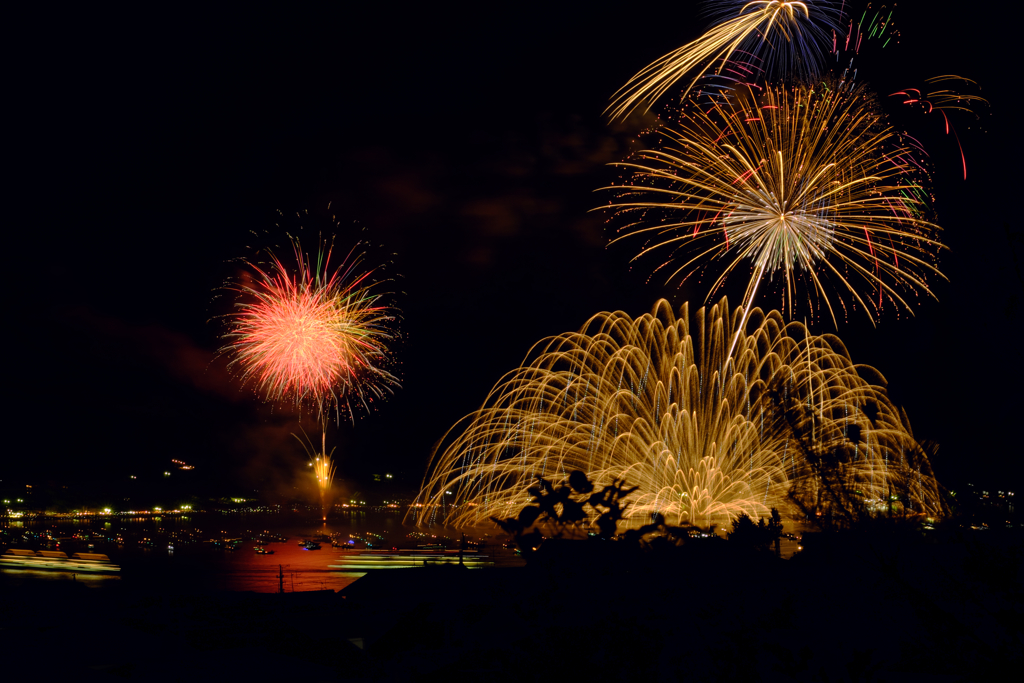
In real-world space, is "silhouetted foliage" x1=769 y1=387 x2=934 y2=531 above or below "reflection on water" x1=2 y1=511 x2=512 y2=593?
above

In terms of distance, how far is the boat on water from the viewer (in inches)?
2406

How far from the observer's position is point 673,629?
791cm

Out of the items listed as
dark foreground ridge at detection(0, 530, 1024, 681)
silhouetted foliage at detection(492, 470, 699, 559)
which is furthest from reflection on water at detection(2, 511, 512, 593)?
silhouetted foliage at detection(492, 470, 699, 559)

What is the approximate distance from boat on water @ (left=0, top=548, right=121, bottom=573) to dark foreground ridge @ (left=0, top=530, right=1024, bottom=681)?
5350 centimetres

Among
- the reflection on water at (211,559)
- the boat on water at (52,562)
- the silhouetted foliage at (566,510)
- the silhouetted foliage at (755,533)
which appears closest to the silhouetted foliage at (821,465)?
the silhouetted foliage at (566,510)

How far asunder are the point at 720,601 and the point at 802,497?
2.58 metres

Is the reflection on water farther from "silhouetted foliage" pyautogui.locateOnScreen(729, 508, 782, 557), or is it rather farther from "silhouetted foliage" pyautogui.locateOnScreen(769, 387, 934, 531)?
"silhouetted foliage" pyautogui.locateOnScreen(769, 387, 934, 531)

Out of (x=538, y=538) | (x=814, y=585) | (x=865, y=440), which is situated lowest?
(x=814, y=585)

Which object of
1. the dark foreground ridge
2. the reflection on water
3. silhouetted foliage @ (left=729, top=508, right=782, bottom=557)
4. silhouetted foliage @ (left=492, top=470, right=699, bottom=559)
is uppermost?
silhouetted foliage @ (left=492, top=470, right=699, bottom=559)

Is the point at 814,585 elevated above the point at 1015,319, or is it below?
below

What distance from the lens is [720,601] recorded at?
8703 millimetres

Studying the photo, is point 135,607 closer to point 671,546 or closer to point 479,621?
point 479,621

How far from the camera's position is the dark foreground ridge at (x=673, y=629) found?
18.4 ft

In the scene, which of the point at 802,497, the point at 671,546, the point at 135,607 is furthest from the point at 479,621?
the point at 135,607
